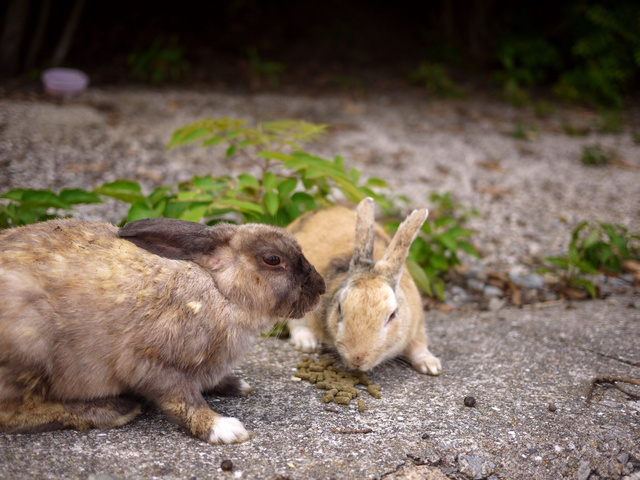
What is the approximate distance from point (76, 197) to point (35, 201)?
27 centimetres

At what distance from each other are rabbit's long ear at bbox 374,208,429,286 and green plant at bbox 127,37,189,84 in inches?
294

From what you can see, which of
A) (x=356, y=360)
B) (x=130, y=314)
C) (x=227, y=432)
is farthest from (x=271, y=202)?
(x=227, y=432)

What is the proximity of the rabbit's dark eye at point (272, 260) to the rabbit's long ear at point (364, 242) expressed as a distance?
0.97 meters

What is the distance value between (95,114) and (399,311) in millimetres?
5960

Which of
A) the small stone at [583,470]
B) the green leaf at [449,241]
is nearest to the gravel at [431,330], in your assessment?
the small stone at [583,470]

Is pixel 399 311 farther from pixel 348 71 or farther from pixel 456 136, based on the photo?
pixel 348 71

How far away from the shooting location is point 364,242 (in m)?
4.16

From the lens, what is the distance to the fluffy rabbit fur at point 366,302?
3848mm

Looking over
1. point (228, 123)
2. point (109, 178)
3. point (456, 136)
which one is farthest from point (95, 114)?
point (456, 136)

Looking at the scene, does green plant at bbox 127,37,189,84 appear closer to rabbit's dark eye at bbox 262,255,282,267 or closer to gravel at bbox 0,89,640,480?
gravel at bbox 0,89,640,480

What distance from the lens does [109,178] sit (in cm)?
677

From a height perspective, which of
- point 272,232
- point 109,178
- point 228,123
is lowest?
point 109,178

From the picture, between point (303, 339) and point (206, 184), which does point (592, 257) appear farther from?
point (206, 184)

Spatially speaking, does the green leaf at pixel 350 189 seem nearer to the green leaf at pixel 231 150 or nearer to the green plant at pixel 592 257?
the green leaf at pixel 231 150
